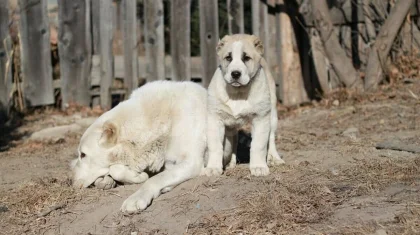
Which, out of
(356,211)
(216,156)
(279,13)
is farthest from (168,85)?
(279,13)

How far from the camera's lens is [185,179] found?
16.3 ft

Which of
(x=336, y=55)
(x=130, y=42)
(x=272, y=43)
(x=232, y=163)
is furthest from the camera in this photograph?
(x=272, y=43)

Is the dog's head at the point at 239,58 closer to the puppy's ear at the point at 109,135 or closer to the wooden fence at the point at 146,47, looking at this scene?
the puppy's ear at the point at 109,135

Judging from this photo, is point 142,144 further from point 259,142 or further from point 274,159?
point 274,159

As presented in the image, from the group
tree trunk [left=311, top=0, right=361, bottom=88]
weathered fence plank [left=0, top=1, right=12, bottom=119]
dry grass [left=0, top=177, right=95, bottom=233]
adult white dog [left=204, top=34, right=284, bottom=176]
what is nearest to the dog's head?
adult white dog [left=204, top=34, right=284, bottom=176]

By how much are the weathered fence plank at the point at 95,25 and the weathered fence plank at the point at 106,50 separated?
6cm

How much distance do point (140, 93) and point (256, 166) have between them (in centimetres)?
123

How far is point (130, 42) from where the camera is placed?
8812 millimetres

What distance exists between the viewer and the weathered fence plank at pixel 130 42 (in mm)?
8680

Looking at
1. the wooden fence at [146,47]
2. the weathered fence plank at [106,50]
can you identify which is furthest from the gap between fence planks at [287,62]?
the weathered fence plank at [106,50]

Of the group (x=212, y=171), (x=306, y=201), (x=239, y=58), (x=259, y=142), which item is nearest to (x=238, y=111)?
(x=259, y=142)

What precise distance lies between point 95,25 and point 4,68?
54.3 inches

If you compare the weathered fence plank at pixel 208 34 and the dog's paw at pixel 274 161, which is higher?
the weathered fence plank at pixel 208 34

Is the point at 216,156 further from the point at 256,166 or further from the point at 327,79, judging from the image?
the point at 327,79
